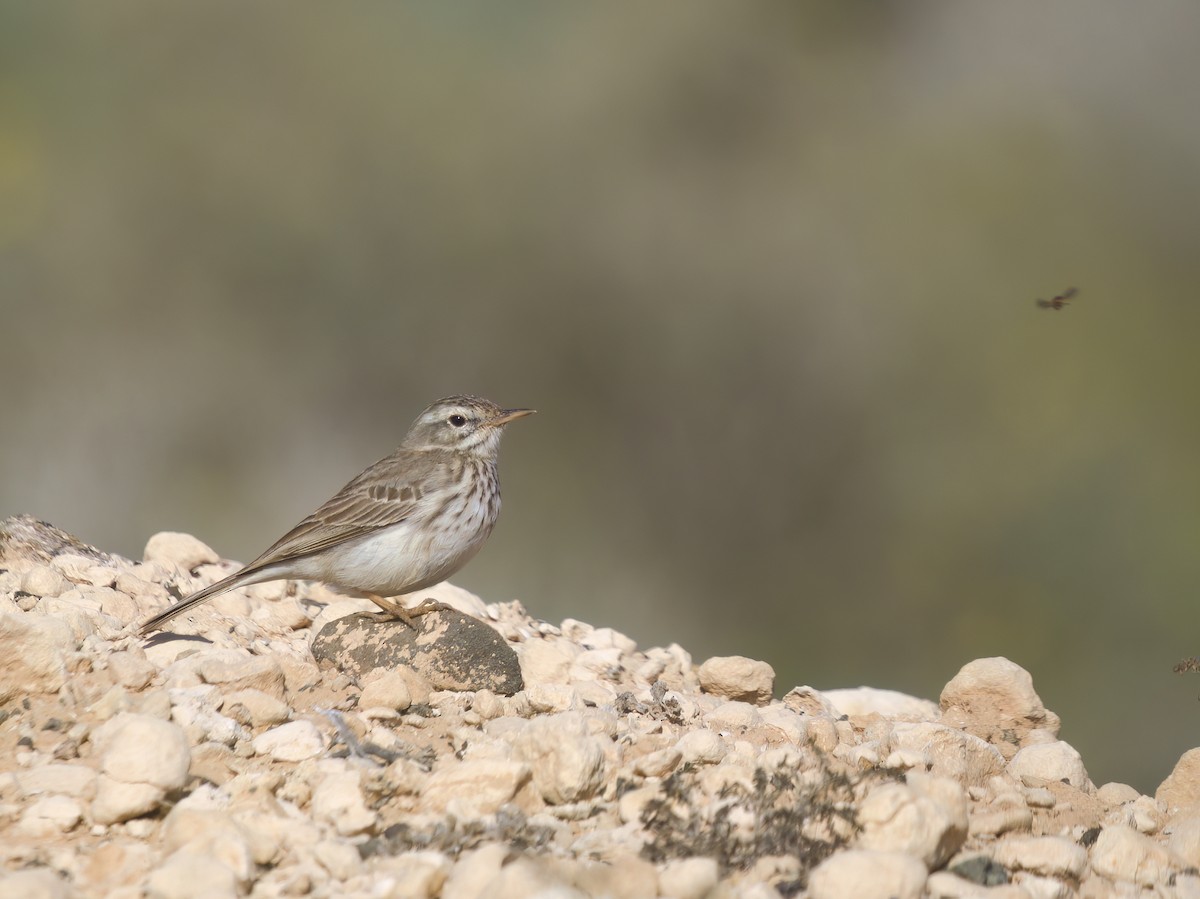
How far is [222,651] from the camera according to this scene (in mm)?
5289

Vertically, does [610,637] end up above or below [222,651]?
above

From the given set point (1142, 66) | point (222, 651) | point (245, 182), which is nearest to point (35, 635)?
point (222, 651)

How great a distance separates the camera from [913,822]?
12.6ft

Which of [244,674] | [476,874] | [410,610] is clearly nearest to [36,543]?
[410,610]

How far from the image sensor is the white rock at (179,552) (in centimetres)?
725

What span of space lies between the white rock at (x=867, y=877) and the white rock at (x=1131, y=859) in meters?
0.79

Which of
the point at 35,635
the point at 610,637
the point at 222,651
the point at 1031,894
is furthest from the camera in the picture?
the point at 610,637

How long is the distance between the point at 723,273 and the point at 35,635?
405 inches

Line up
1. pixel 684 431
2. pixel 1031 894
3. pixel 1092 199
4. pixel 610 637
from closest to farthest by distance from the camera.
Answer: pixel 1031 894, pixel 610 637, pixel 684 431, pixel 1092 199

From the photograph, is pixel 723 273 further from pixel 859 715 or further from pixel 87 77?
pixel 859 715

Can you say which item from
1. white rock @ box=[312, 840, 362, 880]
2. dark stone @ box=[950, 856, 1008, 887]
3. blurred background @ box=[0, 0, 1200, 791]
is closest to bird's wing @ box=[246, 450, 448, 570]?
white rock @ box=[312, 840, 362, 880]

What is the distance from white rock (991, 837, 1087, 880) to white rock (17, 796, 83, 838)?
8.73ft

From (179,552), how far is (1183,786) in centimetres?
501

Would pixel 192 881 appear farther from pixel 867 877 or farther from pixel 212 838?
pixel 867 877
